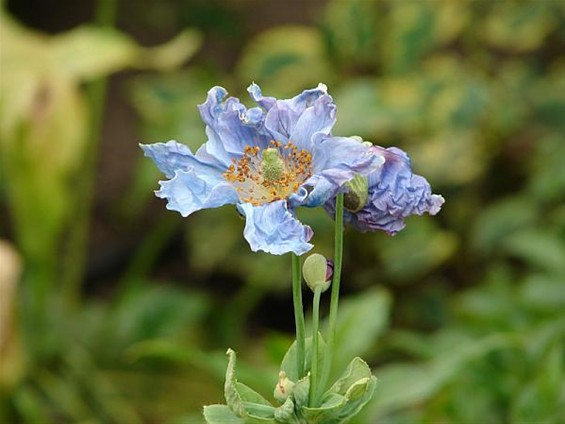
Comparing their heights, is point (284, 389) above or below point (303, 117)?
below

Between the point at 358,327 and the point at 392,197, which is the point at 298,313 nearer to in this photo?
the point at 392,197

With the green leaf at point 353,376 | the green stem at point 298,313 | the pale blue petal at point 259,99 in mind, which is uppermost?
the pale blue petal at point 259,99

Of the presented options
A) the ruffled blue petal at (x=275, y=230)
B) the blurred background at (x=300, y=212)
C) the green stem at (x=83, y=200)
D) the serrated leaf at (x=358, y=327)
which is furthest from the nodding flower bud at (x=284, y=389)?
the green stem at (x=83, y=200)

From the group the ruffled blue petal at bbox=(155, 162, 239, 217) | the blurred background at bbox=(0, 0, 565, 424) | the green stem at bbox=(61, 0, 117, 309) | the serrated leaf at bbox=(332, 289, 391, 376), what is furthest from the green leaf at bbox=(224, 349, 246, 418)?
the green stem at bbox=(61, 0, 117, 309)

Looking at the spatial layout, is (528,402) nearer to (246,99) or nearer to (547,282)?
(547,282)

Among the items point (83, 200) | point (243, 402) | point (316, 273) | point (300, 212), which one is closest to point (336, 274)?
point (316, 273)

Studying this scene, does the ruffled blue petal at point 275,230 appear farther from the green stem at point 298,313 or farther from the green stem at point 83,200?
the green stem at point 83,200

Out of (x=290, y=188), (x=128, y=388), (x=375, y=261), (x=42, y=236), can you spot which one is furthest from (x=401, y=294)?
(x=290, y=188)

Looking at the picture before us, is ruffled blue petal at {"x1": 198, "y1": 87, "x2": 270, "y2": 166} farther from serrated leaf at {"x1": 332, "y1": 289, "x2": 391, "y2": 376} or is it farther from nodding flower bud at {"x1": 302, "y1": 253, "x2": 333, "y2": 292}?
serrated leaf at {"x1": 332, "y1": 289, "x2": 391, "y2": 376}
